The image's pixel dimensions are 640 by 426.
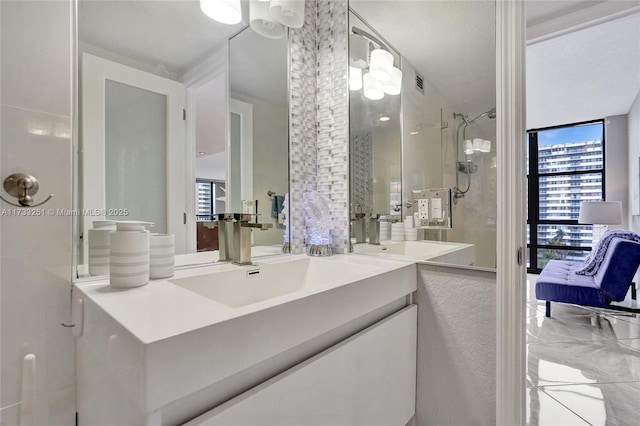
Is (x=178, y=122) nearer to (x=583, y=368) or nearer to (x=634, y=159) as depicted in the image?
(x=583, y=368)

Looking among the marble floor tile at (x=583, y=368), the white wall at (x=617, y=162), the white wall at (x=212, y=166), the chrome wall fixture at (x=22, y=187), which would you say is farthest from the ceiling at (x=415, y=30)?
the white wall at (x=617, y=162)

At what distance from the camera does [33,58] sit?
824 millimetres

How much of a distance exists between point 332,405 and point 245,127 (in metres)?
1.16

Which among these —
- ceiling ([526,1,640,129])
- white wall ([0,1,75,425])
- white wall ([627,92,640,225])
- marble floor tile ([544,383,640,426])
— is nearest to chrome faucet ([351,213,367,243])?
white wall ([0,1,75,425])

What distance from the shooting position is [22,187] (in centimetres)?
80

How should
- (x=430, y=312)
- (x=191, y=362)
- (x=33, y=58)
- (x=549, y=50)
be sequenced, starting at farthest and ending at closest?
(x=549, y=50) → (x=430, y=312) → (x=33, y=58) → (x=191, y=362)

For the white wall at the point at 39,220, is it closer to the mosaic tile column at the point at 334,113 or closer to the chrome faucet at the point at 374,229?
the mosaic tile column at the point at 334,113

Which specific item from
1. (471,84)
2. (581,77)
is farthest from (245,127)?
(581,77)

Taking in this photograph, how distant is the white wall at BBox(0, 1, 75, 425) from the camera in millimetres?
786

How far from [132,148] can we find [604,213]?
5.53 meters

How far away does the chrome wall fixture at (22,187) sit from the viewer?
2.57 feet

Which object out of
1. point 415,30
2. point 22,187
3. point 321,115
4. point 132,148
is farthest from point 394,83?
point 22,187

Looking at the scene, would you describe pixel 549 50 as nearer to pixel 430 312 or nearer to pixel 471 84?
pixel 471 84

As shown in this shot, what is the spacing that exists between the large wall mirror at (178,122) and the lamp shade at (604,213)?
4838mm
